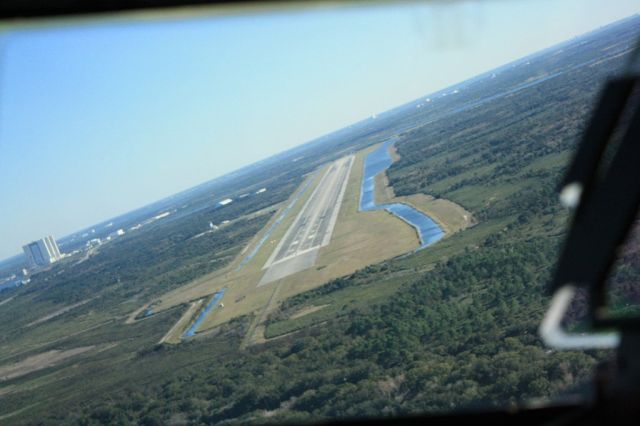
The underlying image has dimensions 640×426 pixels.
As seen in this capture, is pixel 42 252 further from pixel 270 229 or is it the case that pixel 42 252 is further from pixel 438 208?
pixel 438 208

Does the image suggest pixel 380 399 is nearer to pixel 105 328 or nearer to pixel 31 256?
pixel 105 328

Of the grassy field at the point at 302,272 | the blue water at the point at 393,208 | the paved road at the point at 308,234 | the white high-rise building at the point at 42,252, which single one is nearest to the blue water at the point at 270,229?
the grassy field at the point at 302,272

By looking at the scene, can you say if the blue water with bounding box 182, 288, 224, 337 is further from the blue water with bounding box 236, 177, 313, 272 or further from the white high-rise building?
the white high-rise building

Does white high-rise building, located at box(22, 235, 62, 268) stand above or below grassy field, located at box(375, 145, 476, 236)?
above

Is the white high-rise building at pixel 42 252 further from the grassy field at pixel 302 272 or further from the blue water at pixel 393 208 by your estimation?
the grassy field at pixel 302 272

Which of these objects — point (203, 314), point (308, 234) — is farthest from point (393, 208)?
point (203, 314)

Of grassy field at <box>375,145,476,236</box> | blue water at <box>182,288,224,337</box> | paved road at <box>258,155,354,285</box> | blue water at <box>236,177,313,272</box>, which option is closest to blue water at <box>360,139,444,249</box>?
grassy field at <box>375,145,476,236</box>
